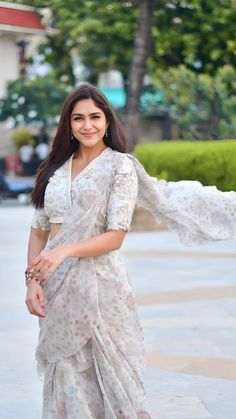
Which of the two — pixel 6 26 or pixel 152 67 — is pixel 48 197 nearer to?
pixel 152 67

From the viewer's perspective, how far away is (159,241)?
16.0 m

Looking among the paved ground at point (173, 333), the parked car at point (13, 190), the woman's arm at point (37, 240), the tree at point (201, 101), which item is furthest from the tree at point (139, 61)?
the woman's arm at point (37, 240)

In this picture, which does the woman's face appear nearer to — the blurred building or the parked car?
the parked car

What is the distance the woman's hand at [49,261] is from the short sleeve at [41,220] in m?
0.40

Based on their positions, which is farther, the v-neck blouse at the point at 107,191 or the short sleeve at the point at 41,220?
the short sleeve at the point at 41,220

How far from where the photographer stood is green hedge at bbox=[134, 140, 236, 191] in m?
17.9

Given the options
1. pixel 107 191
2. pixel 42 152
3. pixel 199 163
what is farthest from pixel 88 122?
pixel 42 152

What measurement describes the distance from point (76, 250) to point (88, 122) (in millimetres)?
560

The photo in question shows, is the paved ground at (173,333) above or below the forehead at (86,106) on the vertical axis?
below

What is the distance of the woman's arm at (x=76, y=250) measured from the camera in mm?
4477

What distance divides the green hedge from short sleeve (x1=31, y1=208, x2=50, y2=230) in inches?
506

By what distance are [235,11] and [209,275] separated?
16310mm

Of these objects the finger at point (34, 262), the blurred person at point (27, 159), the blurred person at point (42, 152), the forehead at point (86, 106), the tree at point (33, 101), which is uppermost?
the forehead at point (86, 106)

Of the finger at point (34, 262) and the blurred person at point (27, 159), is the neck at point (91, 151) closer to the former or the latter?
the finger at point (34, 262)
